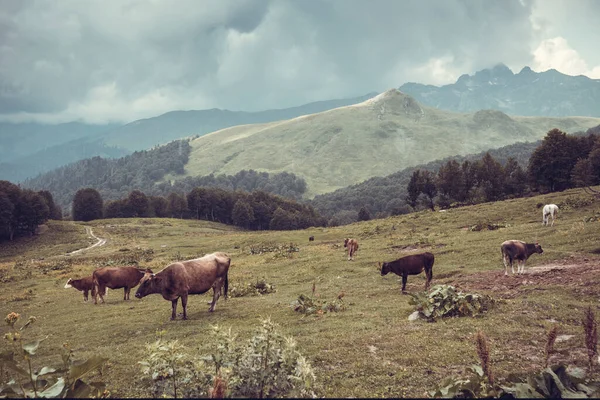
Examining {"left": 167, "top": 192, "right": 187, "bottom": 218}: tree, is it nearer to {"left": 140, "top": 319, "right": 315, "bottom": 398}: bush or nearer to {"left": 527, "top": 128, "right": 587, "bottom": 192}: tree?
{"left": 527, "top": 128, "right": 587, "bottom": 192}: tree

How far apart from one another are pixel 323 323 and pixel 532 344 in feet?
26.5

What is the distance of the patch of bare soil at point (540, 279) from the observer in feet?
63.4

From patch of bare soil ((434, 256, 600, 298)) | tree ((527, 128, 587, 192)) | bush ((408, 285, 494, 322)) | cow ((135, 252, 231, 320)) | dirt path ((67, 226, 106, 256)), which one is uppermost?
tree ((527, 128, 587, 192))

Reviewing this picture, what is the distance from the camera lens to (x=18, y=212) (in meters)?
98.1

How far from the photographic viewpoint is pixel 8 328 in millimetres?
22578

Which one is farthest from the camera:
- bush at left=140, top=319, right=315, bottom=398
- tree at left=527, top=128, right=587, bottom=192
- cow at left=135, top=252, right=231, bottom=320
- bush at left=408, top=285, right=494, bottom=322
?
tree at left=527, top=128, right=587, bottom=192

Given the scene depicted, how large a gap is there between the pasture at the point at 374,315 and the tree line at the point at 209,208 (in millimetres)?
102648

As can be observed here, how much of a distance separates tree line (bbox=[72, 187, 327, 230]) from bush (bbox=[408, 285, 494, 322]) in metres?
128

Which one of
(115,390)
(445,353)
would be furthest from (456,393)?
(115,390)

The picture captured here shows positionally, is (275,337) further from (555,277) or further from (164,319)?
(555,277)

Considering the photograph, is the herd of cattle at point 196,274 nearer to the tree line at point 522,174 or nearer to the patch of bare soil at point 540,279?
the patch of bare soil at point 540,279

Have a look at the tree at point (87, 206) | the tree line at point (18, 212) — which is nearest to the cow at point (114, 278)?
the tree line at point (18, 212)

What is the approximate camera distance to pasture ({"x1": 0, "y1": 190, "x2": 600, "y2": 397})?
11719 mm

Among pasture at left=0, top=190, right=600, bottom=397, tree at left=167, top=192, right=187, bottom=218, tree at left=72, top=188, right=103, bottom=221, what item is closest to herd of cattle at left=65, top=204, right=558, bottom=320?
pasture at left=0, top=190, right=600, bottom=397
